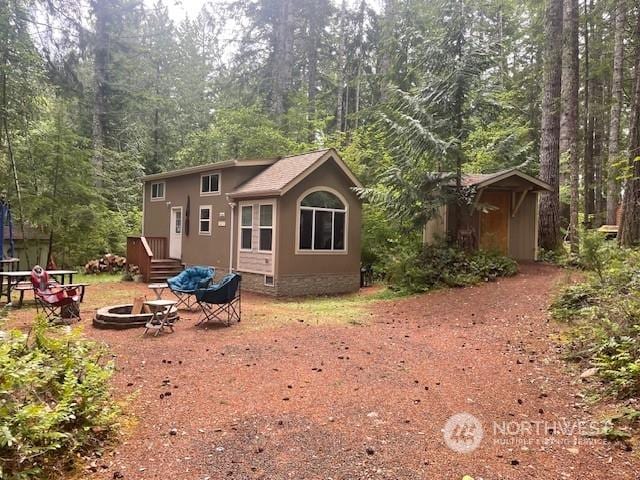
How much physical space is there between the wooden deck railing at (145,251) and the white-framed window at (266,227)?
4.69 metres

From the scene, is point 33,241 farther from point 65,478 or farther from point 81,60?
point 65,478

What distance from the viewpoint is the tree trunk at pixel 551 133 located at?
12.3 meters

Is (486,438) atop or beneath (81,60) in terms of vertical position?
beneath

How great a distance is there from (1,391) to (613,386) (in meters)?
4.40

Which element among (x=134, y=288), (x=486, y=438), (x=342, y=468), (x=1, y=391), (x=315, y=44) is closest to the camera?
(x=1, y=391)

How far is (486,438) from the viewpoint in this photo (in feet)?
10.4

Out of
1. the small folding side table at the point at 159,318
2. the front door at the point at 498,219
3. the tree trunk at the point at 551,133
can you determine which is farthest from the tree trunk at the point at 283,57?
the small folding side table at the point at 159,318

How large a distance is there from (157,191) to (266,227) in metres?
6.87

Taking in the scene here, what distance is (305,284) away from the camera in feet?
38.9

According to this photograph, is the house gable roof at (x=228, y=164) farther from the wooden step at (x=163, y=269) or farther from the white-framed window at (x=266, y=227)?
the wooden step at (x=163, y=269)

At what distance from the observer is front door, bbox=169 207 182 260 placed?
15.4 metres

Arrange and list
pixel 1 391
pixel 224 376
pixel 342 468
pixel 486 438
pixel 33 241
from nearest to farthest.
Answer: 1. pixel 1 391
2. pixel 342 468
3. pixel 486 438
4. pixel 224 376
5. pixel 33 241

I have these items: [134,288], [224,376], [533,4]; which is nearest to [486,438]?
[224,376]

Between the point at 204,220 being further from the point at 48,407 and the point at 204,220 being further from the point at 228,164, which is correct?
the point at 48,407
